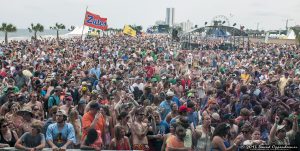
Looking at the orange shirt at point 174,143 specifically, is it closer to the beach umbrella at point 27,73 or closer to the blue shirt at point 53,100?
the blue shirt at point 53,100

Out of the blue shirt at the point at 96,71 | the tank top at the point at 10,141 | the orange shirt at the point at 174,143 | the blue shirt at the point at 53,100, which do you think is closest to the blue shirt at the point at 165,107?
the blue shirt at the point at 53,100

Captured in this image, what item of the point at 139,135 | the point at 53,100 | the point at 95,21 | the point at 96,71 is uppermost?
the point at 95,21

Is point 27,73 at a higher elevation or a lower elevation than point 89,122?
higher

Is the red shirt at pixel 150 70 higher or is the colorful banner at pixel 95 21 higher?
the colorful banner at pixel 95 21

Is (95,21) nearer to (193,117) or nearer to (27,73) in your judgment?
(27,73)

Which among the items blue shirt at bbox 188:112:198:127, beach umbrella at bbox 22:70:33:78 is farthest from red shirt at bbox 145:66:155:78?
blue shirt at bbox 188:112:198:127

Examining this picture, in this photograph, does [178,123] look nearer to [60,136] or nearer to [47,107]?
[60,136]

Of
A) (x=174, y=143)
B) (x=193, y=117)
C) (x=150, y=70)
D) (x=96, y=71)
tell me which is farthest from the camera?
(x=150, y=70)

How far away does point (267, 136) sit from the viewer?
713cm

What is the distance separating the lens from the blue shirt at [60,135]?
21.2 feet

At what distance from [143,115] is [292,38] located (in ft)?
227

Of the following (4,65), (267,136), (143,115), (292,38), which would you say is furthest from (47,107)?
(292,38)

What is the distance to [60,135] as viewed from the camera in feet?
21.3

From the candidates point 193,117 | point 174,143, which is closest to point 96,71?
point 193,117
